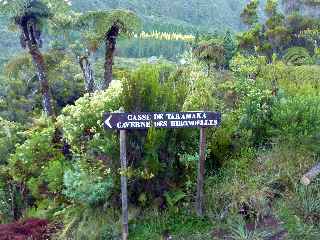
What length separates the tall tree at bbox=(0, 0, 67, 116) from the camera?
1118 centimetres

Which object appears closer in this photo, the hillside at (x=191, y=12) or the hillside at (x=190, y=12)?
the hillside at (x=190, y=12)

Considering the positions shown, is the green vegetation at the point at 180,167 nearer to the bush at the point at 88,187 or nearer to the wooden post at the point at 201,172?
the bush at the point at 88,187

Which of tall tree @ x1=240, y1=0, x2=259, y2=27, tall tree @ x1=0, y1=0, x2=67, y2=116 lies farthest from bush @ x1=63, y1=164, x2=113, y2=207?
tall tree @ x1=240, y1=0, x2=259, y2=27

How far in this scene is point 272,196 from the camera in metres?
6.38

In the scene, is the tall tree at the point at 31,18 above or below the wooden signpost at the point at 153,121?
above

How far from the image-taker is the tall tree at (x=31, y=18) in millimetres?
11180

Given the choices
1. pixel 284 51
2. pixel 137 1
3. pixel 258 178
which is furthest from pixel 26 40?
pixel 137 1

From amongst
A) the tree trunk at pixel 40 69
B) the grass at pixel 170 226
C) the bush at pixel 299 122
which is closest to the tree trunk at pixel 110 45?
the tree trunk at pixel 40 69

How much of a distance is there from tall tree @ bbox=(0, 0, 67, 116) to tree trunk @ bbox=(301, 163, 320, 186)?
309 inches

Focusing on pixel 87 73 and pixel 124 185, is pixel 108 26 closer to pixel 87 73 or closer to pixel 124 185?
pixel 87 73

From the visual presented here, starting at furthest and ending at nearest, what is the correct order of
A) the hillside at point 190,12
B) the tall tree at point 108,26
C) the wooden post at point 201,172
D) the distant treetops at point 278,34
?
1. the hillside at point 190,12
2. the distant treetops at point 278,34
3. the tall tree at point 108,26
4. the wooden post at point 201,172

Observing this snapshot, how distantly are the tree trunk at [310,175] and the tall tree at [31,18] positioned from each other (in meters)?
7.85

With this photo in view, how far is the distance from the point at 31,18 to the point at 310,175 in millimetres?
8131

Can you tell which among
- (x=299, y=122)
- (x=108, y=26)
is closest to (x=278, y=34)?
(x=108, y=26)
